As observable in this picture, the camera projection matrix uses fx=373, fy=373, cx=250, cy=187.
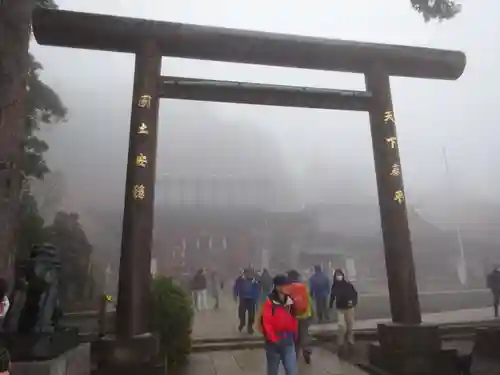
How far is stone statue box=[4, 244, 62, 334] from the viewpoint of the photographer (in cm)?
359

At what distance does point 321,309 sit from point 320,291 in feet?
1.93

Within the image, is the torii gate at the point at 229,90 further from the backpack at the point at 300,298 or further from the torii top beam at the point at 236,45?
the backpack at the point at 300,298

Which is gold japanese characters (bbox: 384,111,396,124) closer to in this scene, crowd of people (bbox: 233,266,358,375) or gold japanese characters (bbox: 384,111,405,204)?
gold japanese characters (bbox: 384,111,405,204)

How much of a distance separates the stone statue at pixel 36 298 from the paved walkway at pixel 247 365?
6.61 feet

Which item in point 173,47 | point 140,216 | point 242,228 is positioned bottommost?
point 140,216

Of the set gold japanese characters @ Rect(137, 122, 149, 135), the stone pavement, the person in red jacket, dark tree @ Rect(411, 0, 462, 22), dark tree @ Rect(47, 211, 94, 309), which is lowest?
the stone pavement

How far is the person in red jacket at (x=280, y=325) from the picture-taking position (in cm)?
335

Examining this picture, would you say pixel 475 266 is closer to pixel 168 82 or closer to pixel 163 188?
pixel 163 188

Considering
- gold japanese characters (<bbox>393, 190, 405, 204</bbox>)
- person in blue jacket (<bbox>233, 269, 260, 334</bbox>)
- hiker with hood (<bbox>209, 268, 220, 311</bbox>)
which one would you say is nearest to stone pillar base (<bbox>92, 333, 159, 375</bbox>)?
person in blue jacket (<bbox>233, 269, 260, 334</bbox>)

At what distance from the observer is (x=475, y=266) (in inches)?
593

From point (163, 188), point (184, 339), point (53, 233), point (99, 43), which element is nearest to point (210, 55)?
point (99, 43)

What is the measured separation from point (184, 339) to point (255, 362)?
1.08m

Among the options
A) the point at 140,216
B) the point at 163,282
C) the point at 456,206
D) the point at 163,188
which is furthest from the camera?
the point at 456,206

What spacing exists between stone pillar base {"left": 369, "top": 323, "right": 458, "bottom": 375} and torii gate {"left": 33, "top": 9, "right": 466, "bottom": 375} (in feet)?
0.13
